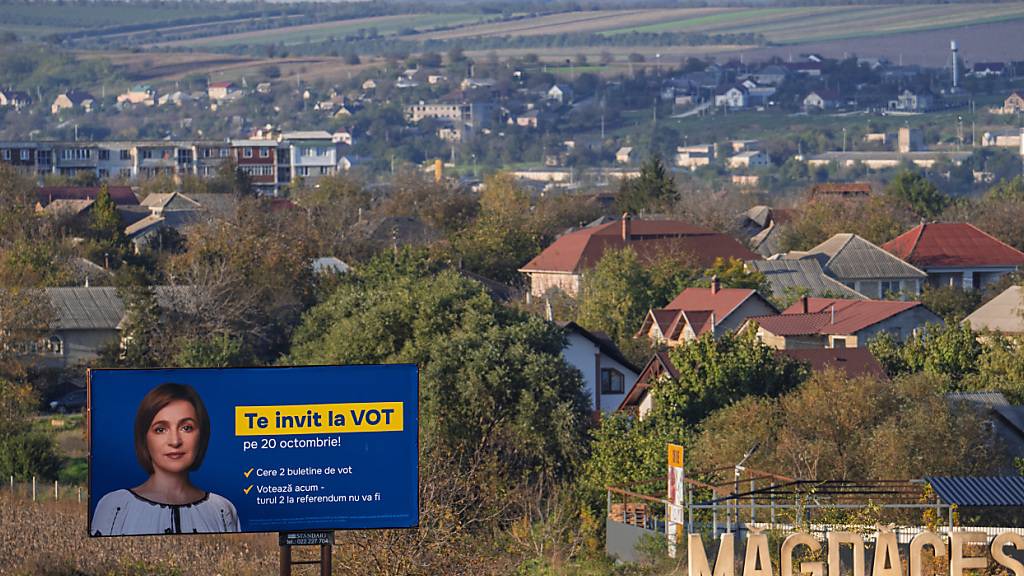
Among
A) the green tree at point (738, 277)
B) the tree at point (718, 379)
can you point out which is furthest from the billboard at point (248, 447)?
the green tree at point (738, 277)

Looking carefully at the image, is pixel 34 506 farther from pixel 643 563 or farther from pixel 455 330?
pixel 455 330

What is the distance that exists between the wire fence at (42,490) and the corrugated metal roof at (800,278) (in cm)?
2909

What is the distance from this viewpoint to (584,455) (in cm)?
3006

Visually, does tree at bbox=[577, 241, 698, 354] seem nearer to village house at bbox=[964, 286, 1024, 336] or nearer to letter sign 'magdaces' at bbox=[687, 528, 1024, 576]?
village house at bbox=[964, 286, 1024, 336]

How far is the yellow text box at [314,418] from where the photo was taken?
517 inches

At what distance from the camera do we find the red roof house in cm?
8786

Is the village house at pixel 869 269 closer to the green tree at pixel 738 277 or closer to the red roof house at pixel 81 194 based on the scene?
the green tree at pixel 738 277

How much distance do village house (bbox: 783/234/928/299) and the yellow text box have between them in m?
45.5

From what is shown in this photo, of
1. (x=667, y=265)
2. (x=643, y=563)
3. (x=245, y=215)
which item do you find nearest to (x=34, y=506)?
(x=643, y=563)

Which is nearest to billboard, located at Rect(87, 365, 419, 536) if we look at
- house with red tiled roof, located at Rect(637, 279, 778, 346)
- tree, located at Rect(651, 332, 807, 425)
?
tree, located at Rect(651, 332, 807, 425)

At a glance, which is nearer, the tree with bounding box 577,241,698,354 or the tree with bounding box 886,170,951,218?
the tree with bounding box 577,241,698,354

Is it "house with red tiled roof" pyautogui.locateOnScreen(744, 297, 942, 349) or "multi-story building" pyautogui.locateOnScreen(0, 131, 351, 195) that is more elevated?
"multi-story building" pyautogui.locateOnScreen(0, 131, 351, 195)

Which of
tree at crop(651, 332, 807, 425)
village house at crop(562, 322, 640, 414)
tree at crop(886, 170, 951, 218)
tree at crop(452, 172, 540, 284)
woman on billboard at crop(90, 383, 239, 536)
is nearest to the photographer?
woman on billboard at crop(90, 383, 239, 536)

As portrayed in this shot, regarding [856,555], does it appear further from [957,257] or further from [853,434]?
[957,257]
